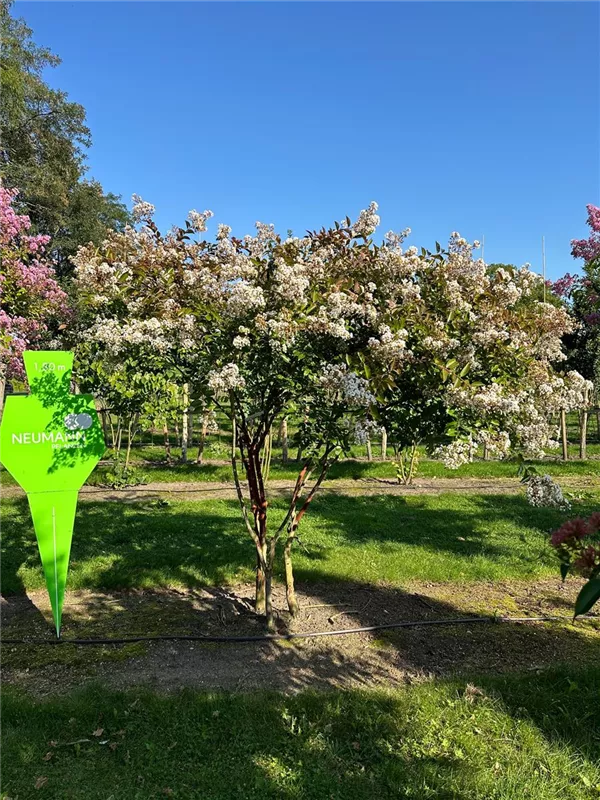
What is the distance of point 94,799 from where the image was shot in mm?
2262

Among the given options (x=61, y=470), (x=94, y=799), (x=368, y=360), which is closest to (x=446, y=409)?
(x=368, y=360)

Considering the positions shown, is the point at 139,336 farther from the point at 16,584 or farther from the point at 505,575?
the point at 505,575

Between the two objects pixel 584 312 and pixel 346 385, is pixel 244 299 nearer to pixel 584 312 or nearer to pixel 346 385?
pixel 346 385

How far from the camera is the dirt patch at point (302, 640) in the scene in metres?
3.38

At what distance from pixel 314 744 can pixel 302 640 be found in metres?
1.29

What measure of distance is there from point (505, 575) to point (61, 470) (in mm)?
4173

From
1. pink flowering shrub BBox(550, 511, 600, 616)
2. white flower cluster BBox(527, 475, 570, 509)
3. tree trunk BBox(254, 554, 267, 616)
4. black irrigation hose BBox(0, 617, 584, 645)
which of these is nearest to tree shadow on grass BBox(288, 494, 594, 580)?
tree trunk BBox(254, 554, 267, 616)

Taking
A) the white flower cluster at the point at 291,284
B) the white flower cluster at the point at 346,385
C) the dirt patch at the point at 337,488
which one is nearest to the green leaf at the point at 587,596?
the white flower cluster at the point at 346,385

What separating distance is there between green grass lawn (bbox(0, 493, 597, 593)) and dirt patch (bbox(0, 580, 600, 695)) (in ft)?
0.77

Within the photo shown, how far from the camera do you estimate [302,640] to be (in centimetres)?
387

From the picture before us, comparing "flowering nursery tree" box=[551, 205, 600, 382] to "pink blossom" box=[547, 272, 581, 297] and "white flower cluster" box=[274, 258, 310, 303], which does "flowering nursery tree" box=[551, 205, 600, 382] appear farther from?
"white flower cluster" box=[274, 258, 310, 303]

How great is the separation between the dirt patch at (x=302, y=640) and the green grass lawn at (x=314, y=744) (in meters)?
0.29

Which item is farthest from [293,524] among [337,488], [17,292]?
[17,292]

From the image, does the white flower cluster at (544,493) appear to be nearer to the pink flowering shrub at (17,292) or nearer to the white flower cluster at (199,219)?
the white flower cluster at (199,219)
